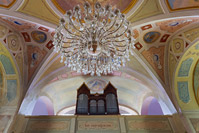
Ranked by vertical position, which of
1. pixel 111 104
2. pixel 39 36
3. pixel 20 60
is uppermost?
pixel 39 36

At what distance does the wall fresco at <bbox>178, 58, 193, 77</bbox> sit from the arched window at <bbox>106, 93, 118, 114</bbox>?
3.84 metres

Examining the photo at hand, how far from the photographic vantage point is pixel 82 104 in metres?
8.58

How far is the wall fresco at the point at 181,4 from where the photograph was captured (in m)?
5.99

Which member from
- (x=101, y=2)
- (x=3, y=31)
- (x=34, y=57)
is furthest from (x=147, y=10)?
(x=3, y=31)

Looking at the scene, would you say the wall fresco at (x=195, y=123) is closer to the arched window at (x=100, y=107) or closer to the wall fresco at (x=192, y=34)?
the wall fresco at (x=192, y=34)

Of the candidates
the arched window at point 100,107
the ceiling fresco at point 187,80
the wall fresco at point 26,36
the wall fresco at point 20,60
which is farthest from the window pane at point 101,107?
the wall fresco at point 26,36

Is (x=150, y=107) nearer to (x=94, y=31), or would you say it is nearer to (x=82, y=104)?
(x=82, y=104)

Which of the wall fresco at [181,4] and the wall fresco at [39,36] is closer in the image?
the wall fresco at [181,4]

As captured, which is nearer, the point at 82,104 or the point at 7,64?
the point at 7,64

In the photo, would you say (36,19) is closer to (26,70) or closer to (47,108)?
(26,70)

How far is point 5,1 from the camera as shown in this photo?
5.93 metres

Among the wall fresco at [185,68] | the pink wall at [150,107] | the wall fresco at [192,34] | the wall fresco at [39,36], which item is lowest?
the pink wall at [150,107]

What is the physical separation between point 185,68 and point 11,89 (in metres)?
9.37

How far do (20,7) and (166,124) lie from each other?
814 cm
